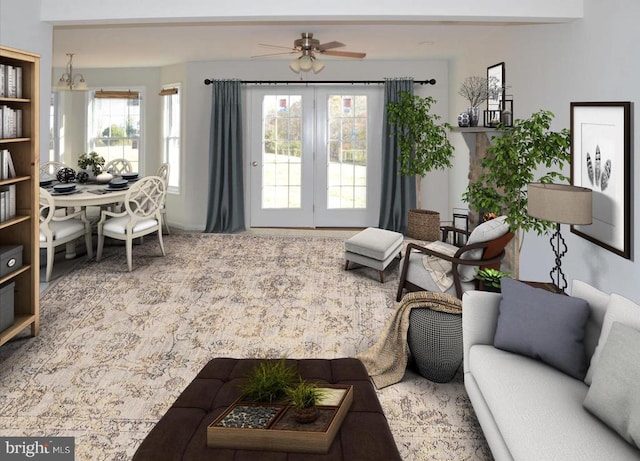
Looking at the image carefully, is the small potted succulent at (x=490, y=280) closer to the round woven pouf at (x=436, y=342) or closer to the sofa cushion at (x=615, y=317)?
the round woven pouf at (x=436, y=342)

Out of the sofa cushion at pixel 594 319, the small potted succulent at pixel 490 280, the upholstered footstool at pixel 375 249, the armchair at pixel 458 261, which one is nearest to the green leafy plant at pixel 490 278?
the small potted succulent at pixel 490 280

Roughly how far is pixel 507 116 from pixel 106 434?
4.32 m

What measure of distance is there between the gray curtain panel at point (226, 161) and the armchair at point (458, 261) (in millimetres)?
3966

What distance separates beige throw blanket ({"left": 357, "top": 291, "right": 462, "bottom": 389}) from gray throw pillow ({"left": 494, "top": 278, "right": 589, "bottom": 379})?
1.69 ft

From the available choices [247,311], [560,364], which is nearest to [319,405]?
[560,364]

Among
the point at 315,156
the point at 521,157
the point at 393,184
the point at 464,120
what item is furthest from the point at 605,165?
the point at 315,156

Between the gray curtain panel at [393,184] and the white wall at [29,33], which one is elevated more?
the white wall at [29,33]

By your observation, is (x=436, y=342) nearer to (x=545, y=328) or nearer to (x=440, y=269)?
(x=545, y=328)

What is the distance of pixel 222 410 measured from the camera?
2.08 meters

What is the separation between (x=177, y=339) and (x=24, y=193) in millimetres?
1450

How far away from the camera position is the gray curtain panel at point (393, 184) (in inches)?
307

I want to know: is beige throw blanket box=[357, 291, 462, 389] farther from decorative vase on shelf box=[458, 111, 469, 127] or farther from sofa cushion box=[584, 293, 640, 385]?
decorative vase on shelf box=[458, 111, 469, 127]

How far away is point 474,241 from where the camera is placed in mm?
4133

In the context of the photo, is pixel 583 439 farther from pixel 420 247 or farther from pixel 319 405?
pixel 420 247
